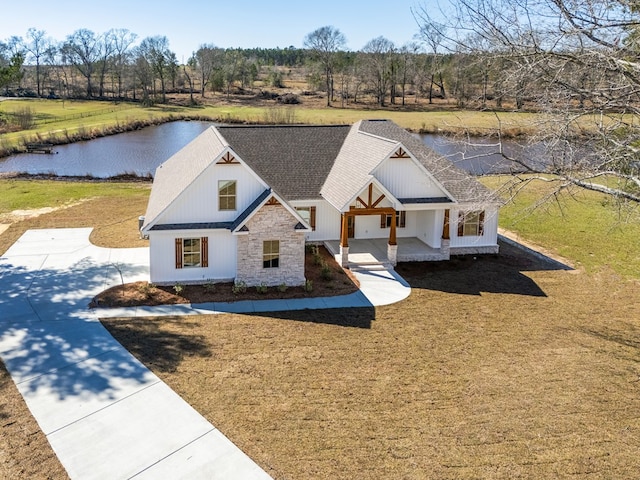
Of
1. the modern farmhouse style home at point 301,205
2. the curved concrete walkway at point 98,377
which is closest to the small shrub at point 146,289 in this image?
the modern farmhouse style home at point 301,205

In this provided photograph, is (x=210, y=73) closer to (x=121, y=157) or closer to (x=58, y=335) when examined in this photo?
(x=121, y=157)

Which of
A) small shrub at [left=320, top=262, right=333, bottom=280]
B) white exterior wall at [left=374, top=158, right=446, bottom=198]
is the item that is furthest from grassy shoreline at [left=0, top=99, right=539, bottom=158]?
small shrub at [left=320, top=262, right=333, bottom=280]

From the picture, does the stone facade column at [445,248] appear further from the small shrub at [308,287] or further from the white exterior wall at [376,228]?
the small shrub at [308,287]

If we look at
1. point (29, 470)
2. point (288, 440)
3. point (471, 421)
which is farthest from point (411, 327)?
point (29, 470)

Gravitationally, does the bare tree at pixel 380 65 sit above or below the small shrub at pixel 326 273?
above

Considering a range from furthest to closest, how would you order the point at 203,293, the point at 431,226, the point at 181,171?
the point at 431,226, the point at 181,171, the point at 203,293

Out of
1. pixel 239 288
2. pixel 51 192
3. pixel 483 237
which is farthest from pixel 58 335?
pixel 51 192

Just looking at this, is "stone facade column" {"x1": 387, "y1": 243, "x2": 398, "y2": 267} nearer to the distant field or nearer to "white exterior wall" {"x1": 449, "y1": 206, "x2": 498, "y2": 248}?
"white exterior wall" {"x1": 449, "y1": 206, "x2": 498, "y2": 248}
